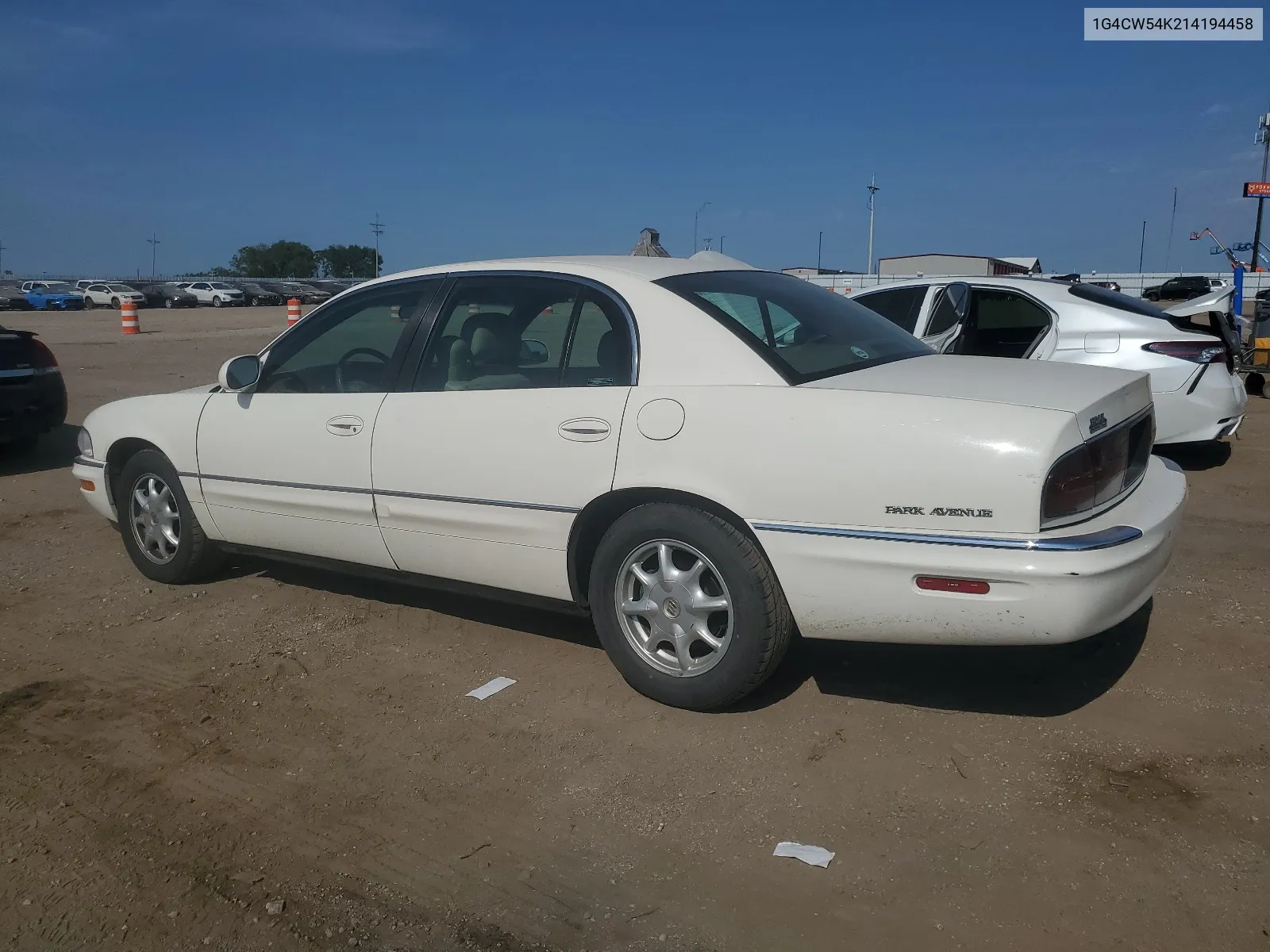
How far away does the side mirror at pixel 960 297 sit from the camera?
22.3 feet

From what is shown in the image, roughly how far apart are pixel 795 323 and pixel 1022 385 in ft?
2.98

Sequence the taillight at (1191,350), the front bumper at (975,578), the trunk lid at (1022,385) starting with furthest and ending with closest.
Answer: the taillight at (1191,350) → the trunk lid at (1022,385) → the front bumper at (975,578)

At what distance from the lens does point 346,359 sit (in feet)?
14.8

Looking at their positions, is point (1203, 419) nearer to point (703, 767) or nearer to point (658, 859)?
point (703, 767)

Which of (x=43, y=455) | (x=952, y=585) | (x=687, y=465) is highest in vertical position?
(x=687, y=465)

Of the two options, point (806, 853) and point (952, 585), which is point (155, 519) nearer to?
point (806, 853)

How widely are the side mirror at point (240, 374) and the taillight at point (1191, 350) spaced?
5.60 meters

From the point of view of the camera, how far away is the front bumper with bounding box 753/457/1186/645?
288 cm

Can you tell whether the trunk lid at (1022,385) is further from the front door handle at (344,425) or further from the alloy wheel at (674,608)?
the front door handle at (344,425)

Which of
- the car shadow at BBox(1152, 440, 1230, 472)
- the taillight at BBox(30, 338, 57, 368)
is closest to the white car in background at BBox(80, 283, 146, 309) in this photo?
the taillight at BBox(30, 338, 57, 368)

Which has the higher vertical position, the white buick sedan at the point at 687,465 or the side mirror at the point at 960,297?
the side mirror at the point at 960,297

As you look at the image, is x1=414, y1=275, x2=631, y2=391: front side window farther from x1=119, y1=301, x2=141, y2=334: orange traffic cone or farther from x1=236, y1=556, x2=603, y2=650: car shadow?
x1=119, y1=301, x2=141, y2=334: orange traffic cone

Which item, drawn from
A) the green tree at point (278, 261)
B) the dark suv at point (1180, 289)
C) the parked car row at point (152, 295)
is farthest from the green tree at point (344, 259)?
the dark suv at point (1180, 289)

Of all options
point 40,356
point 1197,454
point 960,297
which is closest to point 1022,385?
point 960,297
